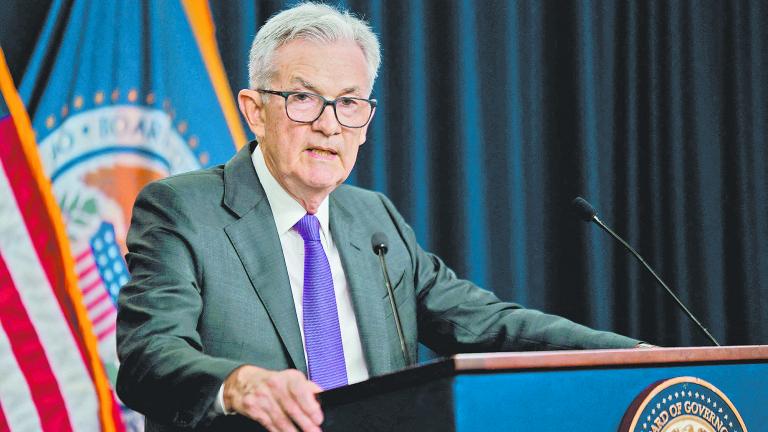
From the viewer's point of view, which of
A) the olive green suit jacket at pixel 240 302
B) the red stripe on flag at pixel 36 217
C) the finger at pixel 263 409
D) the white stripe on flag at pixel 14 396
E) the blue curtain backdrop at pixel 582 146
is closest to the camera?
the finger at pixel 263 409

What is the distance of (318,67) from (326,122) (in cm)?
12

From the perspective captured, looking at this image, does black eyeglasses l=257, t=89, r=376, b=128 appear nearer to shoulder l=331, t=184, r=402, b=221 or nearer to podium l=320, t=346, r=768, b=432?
shoulder l=331, t=184, r=402, b=221

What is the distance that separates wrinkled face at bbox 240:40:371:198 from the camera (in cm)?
228

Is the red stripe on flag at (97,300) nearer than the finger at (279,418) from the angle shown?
No

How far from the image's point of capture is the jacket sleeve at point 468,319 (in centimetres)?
230

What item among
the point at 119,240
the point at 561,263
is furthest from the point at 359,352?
the point at 561,263

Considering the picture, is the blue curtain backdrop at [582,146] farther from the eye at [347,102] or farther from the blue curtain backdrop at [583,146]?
the eye at [347,102]

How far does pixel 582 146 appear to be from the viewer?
155 inches

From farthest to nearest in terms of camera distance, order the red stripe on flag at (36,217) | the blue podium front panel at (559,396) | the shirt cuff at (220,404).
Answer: the red stripe on flag at (36,217), the shirt cuff at (220,404), the blue podium front panel at (559,396)

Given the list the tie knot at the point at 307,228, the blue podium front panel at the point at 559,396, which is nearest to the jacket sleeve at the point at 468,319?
the tie knot at the point at 307,228

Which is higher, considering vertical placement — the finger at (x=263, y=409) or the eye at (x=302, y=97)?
the eye at (x=302, y=97)

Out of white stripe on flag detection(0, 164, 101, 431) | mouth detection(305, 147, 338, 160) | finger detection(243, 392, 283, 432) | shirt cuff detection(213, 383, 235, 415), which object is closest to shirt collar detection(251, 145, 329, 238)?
mouth detection(305, 147, 338, 160)

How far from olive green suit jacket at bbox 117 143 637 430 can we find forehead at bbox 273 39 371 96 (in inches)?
9.1

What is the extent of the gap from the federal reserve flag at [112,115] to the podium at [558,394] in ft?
5.55
